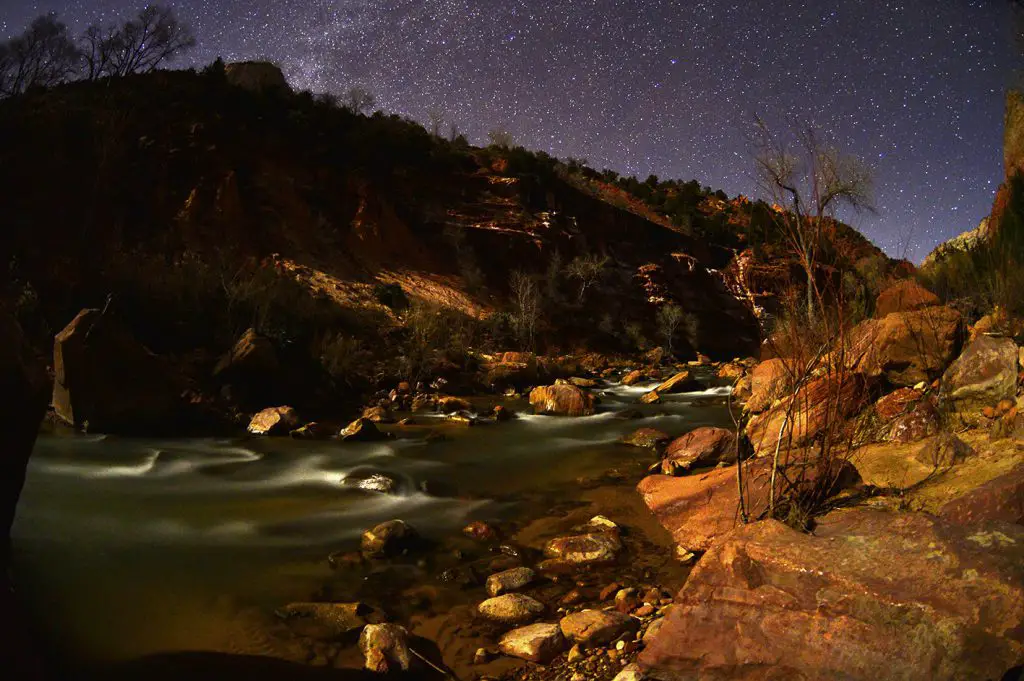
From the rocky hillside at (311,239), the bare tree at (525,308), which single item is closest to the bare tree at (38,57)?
the rocky hillside at (311,239)

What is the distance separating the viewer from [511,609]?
415 cm

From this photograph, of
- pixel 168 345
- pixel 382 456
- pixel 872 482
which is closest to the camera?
pixel 872 482

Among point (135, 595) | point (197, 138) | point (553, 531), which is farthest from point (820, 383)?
point (197, 138)

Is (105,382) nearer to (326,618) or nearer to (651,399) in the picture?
(326,618)

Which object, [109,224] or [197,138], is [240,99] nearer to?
[197,138]

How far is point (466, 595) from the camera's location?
453 centimetres

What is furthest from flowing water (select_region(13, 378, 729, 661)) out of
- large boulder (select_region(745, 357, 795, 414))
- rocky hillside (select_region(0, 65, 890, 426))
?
rocky hillside (select_region(0, 65, 890, 426))

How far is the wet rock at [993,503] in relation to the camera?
3684mm

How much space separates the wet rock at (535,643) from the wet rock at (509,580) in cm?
73

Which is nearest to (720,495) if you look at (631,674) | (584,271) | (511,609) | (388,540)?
(511,609)

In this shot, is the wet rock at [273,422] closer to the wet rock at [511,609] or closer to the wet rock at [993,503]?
the wet rock at [511,609]

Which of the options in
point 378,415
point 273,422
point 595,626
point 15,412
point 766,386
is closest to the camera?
point 15,412

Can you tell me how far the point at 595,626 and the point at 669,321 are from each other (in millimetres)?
29249

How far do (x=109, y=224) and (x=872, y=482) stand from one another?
25.9 metres
